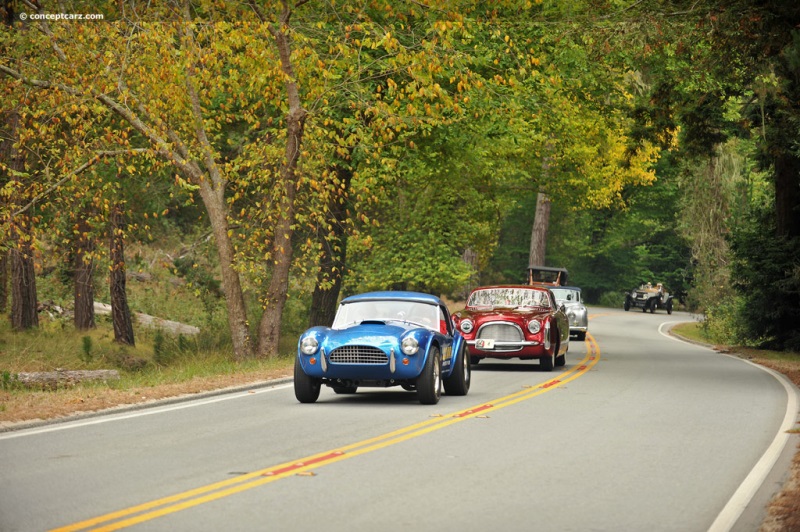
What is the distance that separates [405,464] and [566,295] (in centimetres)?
2834

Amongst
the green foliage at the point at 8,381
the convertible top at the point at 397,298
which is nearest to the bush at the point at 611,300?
the green foliage at the point at 8,381

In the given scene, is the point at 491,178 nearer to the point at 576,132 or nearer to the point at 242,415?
the point at 576,132

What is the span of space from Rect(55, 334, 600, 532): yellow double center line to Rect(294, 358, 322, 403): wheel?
218 centimetres

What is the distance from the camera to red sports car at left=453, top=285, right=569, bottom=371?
908 inches

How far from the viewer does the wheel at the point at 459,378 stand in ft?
56.3

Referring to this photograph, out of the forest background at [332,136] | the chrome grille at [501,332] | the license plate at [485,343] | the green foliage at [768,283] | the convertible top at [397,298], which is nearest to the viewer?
the convertible top at [397,298]

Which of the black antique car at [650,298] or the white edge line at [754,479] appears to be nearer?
the white edge line at [754,479]

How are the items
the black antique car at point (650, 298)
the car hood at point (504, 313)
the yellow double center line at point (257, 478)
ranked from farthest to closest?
1. the black antique car at point (650, 298)
2. the car hood at point (504, 313)
3. the yellow double center line at point (257, 478)

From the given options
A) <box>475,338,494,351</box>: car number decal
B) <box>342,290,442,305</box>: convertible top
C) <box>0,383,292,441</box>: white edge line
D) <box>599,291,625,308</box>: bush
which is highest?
<box>342,290,442,305</box>: convertible top

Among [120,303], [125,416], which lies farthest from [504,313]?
[120,303]

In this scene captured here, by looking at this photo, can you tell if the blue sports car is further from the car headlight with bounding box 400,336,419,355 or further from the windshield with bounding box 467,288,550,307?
the windshield with bounding box 467,288,550,307

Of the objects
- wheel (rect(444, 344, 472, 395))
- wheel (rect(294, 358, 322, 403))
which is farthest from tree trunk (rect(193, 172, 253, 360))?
wheel (rect(294, 358, 322, 403))

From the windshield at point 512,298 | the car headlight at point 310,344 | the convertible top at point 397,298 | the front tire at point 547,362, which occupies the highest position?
the convertible top at point 397,298

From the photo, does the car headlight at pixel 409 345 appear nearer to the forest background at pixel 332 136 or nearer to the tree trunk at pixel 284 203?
the forest background at pixel 332 136
